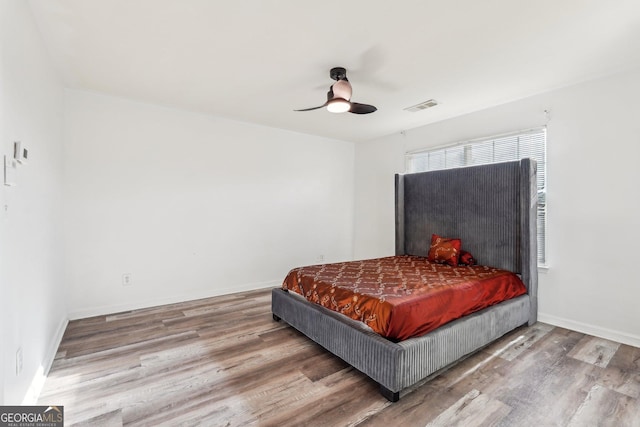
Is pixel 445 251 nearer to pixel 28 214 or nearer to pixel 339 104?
pixel 339 104

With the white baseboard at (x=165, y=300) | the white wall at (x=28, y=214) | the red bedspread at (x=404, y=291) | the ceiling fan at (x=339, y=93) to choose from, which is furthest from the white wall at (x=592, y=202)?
the white wall at (x=28, y=214)

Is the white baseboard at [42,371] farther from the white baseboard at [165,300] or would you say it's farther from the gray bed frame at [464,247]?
the gray bed frame at [464,247]

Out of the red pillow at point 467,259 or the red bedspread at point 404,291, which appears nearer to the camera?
the red bedspread at point 404,291

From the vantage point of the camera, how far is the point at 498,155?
12.3 ft

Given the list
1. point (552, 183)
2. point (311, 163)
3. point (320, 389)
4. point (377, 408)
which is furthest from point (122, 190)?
point (552, 183)

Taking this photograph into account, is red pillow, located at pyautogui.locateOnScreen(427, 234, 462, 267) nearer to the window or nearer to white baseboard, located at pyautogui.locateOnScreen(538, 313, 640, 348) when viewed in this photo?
the window

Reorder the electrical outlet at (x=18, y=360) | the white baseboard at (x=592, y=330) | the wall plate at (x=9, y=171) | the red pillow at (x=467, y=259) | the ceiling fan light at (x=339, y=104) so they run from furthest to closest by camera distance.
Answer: the red pillow at (x=467, y=259)
the white baseboard at (x=592, y=330)
the ceiling fan light at (x=339, y=104)
the electrical outlet at (x=18, y=360)
the wall plate at (x=9, y=171)

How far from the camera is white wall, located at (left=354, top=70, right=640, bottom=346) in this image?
9.04ft

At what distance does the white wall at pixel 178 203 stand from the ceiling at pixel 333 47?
515 mm

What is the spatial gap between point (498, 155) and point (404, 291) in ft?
7.99

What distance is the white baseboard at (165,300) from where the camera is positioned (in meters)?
3.36

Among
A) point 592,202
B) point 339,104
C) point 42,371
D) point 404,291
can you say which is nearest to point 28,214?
point 42,371

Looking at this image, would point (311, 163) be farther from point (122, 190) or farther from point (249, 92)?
point (122, 190)

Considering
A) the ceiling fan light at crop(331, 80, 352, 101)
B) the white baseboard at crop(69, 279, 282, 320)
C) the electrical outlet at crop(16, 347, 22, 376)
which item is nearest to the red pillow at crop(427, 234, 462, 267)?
the ceiling fan light at crop(331, 80, 352, 101)
